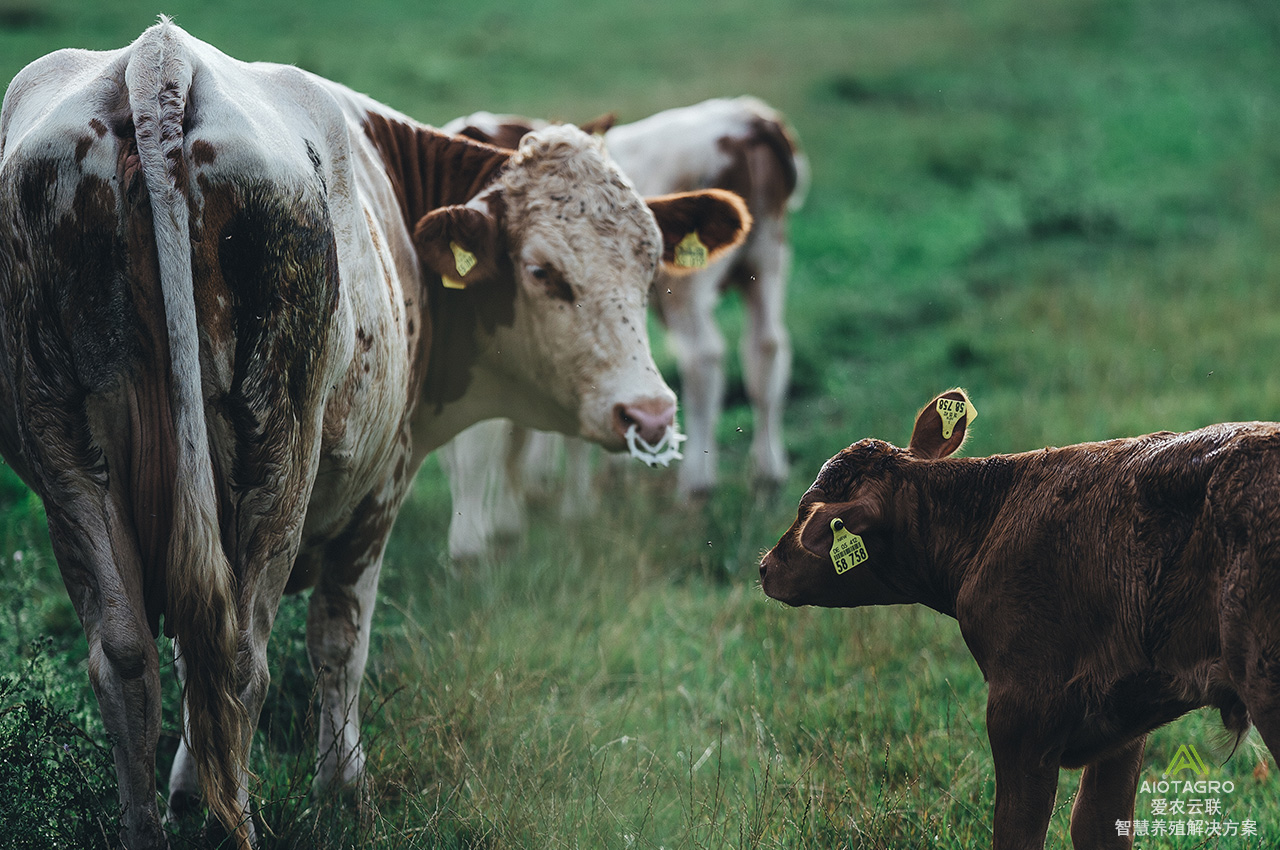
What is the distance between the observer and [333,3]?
2238cm

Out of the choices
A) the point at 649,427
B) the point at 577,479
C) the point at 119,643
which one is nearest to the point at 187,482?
→ the point at 119,643

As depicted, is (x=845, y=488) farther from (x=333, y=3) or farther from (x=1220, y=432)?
(x=333, y=3)

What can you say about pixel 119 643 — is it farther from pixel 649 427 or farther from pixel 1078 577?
pixel 1078 577

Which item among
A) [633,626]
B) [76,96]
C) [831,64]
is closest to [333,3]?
[831,64]

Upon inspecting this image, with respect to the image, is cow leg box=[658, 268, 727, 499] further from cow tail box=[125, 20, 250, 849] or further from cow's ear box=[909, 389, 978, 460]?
cow tail box=[125, 20, 250, 849]

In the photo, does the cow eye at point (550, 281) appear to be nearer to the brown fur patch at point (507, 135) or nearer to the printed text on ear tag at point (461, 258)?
the printed text on ear tag at point (461, 258)

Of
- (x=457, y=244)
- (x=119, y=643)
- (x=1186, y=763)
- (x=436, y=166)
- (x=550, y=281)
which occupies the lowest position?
(x=1186, y=763)

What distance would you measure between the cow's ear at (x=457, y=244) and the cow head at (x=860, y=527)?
143 cm

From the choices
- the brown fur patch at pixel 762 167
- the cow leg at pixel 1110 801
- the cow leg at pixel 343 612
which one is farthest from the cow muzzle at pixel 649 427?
the brown fur patch at pixel 762 167

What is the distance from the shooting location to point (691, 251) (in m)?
4.75

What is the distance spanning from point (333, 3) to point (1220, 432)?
22337 millimetres

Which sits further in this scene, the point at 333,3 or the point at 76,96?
the point at 333,3

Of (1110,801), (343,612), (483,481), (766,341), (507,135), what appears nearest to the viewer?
(1110,801)

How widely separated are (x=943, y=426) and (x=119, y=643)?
87.1 inches
